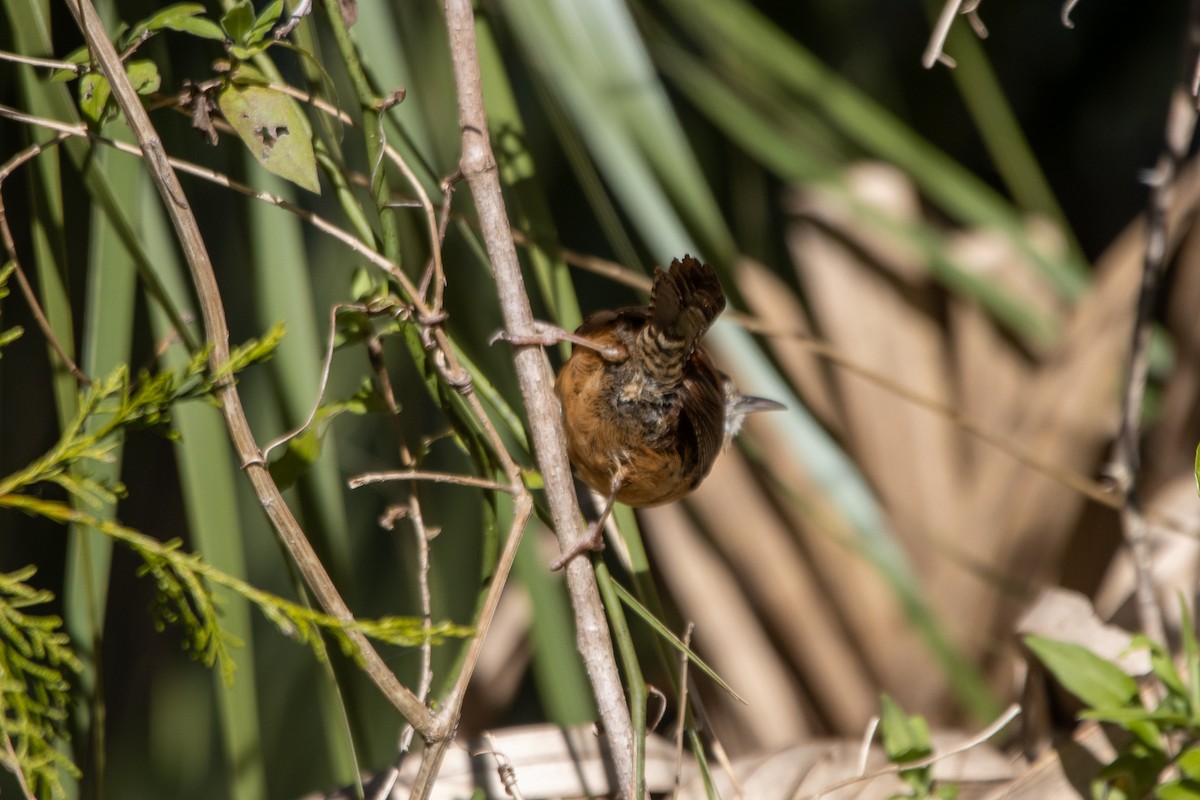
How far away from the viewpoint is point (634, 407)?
0.72 metres

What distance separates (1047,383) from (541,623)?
873mm

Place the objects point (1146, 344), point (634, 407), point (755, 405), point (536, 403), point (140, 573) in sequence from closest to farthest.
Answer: point (140, 573) → point (536, 403) → point (634, 407) → point (1146, 344) → point (755, 405)

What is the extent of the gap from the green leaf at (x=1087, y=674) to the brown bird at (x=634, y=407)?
0.27 m

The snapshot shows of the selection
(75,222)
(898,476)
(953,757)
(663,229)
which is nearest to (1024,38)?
(898,476)

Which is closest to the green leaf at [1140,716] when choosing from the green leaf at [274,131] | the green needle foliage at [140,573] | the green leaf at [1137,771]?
the green leaf at [1137,771]

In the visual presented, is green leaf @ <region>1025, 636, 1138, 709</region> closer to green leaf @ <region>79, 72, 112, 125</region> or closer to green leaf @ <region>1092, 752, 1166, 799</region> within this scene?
green leaf @ <region>1092, 752, 1166, 799</region>

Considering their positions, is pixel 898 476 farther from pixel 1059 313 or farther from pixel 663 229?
pixel 663 229

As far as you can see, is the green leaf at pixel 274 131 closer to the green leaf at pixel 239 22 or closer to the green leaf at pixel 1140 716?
the green leaf at pixel 239 22

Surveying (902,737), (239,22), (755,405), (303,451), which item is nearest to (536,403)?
(303,451)

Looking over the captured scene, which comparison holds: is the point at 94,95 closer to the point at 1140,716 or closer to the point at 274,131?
the point at 274,131

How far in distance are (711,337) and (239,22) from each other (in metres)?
0.72

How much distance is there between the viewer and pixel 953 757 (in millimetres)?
863

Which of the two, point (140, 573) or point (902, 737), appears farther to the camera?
point (902, 737)

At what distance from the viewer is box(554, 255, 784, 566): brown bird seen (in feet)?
2.33
